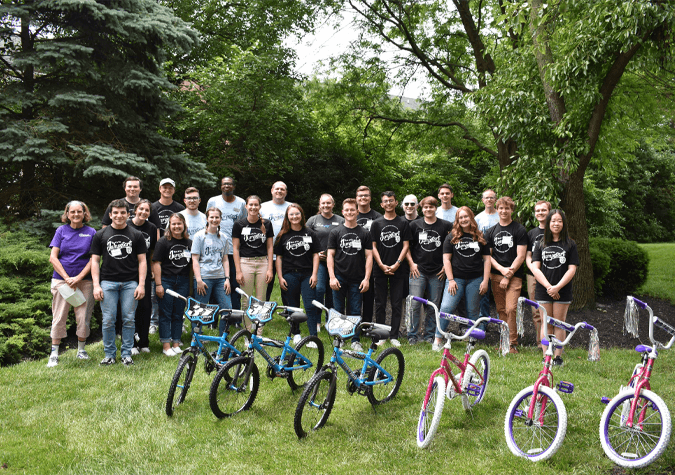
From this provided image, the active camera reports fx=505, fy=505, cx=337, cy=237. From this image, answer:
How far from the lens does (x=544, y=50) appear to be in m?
8.44

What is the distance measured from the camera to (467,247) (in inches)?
256

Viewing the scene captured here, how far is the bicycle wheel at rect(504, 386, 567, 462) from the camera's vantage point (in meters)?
3.65

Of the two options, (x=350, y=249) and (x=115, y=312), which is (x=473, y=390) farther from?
(x=115, y=312)

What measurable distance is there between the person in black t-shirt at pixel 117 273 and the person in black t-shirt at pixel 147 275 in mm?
228

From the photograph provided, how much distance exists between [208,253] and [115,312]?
4.31 ft

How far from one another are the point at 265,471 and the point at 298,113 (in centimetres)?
1096

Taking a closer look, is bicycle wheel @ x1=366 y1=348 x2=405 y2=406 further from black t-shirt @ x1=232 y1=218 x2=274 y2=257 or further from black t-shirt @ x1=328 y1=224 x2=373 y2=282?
black t-shirt @ x1=232 y1=218 x2=274 y2=257

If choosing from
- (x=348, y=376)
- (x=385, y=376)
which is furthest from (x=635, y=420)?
(x=348, y=376)

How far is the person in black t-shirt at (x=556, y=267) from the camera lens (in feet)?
19.8

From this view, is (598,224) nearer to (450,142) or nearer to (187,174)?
(450,142)

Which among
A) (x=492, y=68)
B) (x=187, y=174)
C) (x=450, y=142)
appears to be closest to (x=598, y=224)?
(x=450, y=142)

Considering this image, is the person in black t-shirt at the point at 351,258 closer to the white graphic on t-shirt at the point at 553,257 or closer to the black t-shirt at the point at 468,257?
the black t-shirt at the point at 468,257

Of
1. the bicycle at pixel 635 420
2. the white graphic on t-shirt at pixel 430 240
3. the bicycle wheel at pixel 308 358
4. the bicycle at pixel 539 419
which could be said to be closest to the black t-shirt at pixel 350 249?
the white graphic on t-shirt at pixel 430 240

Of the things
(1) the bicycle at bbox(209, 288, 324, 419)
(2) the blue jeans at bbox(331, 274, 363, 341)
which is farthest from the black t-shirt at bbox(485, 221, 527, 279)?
(1) the bicycle at bbox(209, 288, 324, 419)
